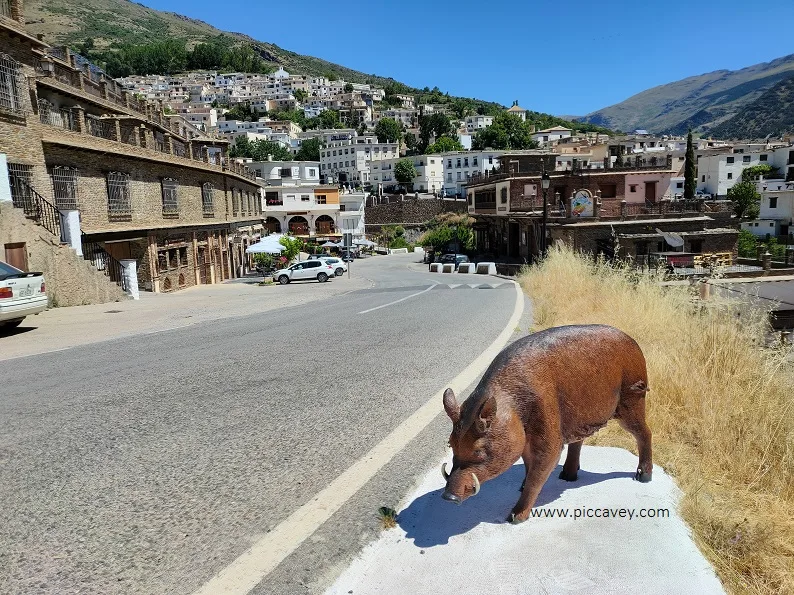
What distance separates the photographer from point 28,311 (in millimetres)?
10820

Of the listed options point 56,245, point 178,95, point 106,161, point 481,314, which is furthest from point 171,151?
point 178,95

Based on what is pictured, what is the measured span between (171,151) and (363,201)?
4924cm

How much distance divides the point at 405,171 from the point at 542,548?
102455mm

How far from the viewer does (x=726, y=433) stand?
4.49 metres

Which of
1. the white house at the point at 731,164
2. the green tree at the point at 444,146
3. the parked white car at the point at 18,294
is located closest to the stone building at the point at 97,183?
the parked white car at the point at 18,294

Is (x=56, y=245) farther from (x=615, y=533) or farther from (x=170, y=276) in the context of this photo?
(x=615, y=533)

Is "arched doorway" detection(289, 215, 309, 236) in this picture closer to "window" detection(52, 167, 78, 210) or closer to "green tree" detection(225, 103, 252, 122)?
"window" detection(52, 167, 78, 210)

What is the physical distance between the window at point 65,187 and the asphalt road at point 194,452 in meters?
12.0

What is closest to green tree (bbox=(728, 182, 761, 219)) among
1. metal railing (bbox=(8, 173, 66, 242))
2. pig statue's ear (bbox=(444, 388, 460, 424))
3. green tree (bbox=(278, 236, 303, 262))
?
green tree (bbox=(278, 236, 303, 262))

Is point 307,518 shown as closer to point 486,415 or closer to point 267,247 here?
point 486,415

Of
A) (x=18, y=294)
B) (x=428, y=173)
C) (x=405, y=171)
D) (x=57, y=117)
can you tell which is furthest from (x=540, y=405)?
(x=428, y=173)

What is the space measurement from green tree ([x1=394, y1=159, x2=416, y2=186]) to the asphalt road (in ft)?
315

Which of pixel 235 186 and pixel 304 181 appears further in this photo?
pixel 304 181

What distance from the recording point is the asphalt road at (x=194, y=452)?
10.4 ft
